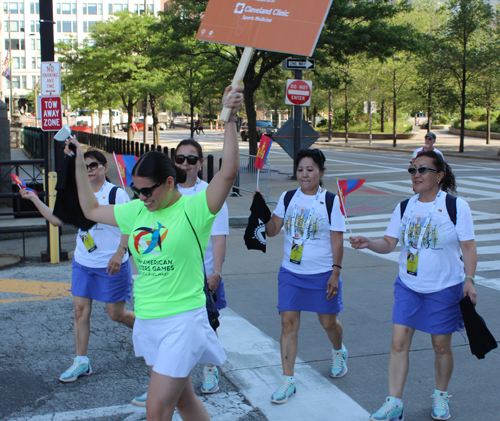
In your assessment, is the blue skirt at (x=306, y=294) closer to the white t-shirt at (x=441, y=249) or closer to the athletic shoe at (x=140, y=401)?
the white t-shirt at (x=441, y=249)

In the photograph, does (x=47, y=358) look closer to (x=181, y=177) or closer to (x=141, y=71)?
(x=181, y=177)

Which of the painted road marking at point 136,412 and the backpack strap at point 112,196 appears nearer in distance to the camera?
the painted road marking at point 136,412

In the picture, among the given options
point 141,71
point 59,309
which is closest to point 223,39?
point 59,309

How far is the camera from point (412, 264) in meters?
3.90

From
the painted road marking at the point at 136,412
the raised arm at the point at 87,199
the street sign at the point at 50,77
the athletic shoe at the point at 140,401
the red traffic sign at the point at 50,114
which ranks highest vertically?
the street sign at the point at 50,77

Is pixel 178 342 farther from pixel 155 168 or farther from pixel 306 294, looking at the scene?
pixel 306 294

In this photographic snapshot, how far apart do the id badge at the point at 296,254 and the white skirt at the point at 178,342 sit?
1351 millimetres

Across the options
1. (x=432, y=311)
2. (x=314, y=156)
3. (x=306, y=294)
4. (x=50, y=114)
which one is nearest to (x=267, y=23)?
(x=314, y=156)

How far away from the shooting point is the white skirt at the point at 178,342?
9.34 ft

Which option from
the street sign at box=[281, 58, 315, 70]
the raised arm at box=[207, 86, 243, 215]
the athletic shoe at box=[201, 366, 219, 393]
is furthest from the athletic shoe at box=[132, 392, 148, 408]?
the street sign at box=[281, 58, 315, 70]

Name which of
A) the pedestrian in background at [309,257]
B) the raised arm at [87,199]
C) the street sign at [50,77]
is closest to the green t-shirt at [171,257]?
the raised arm at [87,199]

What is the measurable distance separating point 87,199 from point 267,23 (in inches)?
61.0

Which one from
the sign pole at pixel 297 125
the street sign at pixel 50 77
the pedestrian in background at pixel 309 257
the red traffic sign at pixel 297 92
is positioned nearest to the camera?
the pedestrian in background at pixel 309 257

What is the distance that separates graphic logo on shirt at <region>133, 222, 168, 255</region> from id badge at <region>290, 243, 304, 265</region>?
61.4 inches
